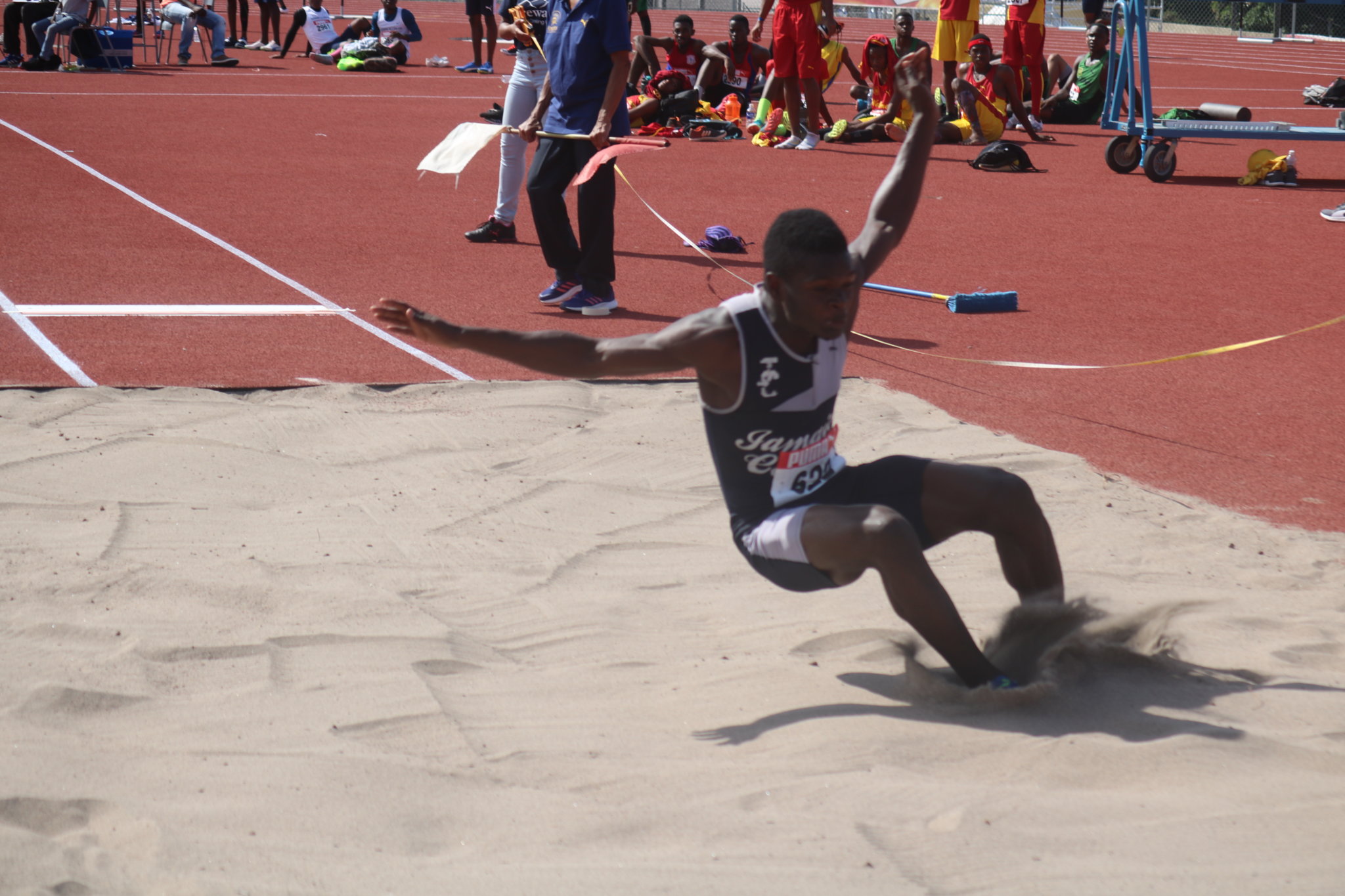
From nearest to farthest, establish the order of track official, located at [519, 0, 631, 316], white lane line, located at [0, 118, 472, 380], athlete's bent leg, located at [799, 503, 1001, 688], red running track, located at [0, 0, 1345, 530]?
athlete's bent leg, located at [799, 503, 1001, 688] → red running track, located at [0, 0, 1345, 530] → white lane line, located at [0, 118, 472, 380] → track official, located at [519, 0, 631, 316]

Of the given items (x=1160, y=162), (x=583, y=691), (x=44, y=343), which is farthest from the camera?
(x=1160, y=162)

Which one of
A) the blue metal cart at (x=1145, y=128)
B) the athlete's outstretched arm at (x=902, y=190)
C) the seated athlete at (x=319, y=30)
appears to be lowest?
the athlete's outstretched arm at (x=902, y=190)

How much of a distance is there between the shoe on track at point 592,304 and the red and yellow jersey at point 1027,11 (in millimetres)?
9397

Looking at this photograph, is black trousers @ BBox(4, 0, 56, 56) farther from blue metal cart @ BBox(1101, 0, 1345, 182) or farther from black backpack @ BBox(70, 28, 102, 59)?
blue metal cart @ BBox(1101, 0, 1345, 182)

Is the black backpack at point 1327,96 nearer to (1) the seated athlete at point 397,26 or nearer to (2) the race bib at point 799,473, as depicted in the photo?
(1) the seated athlete at point 397,26

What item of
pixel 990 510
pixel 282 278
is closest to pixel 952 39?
pixel 282 278

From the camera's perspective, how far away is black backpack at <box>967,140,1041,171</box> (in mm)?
13234

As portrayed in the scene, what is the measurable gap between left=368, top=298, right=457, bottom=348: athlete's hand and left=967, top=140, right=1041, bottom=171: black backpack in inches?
434

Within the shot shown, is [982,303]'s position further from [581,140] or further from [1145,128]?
[1145,128]

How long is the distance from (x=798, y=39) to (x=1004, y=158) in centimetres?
245

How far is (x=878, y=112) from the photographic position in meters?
15.4

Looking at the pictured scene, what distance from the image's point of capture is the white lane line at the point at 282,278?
21.4ft

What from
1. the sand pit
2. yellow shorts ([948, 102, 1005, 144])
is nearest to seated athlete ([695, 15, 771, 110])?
yellow shorts ([948, 102, 1005, 144])

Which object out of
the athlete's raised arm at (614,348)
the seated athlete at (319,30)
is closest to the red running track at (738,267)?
the athlete's raised arm at (614,348)
